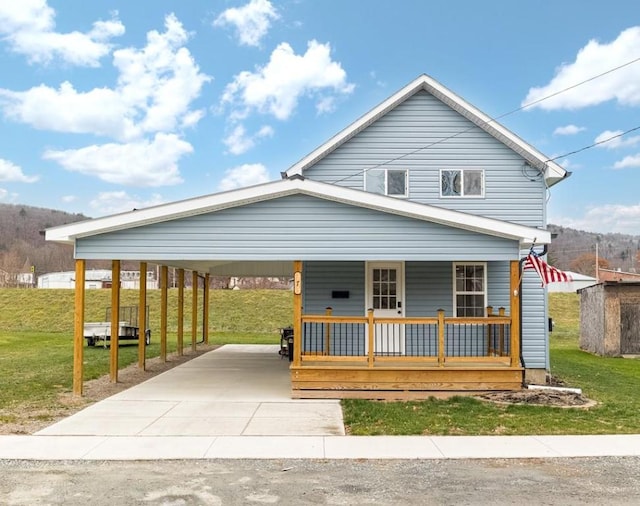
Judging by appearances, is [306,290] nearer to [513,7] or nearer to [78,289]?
[78,289]

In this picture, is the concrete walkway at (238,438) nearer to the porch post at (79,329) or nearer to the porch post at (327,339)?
the porch post at (79,329)

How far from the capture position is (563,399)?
10.2 m

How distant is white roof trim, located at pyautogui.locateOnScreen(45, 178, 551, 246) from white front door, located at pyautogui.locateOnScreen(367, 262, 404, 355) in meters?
2.61

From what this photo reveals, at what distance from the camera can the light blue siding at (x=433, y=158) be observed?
43.1 feet

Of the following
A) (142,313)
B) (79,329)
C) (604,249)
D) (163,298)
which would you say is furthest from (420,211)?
(604,249)

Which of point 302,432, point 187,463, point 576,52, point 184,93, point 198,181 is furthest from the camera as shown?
point 198,181

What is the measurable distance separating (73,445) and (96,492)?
1922 mm

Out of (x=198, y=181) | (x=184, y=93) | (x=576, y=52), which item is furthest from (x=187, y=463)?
(x=198, y=181)

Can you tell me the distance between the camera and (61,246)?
3147 inches

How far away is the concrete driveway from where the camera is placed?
802 cm

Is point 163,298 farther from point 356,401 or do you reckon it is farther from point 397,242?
point 397,242

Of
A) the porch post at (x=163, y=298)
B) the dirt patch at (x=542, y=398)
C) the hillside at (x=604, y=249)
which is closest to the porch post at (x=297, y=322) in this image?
the dirt patch at (x=542, y=398)

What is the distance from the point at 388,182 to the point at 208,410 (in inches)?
251

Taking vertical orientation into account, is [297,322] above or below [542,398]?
above
